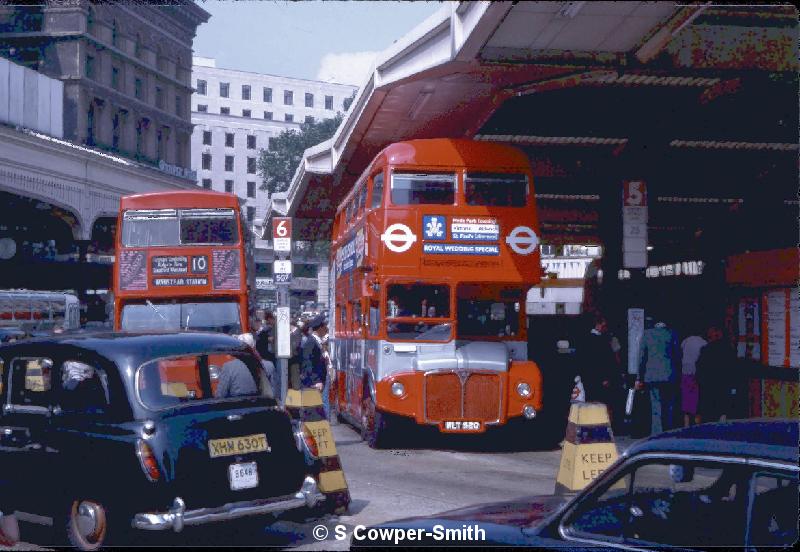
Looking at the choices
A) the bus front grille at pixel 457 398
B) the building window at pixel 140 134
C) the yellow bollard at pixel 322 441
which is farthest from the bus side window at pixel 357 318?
the building window at pixel 140 134

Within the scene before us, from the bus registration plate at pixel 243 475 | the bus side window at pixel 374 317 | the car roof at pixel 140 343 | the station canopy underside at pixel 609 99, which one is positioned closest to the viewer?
the bus registration plate at pixel 243 475

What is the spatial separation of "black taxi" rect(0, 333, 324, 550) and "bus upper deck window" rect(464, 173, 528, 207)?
681 centimetres

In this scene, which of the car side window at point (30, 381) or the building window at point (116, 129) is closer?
the car side window at point (30, 381)

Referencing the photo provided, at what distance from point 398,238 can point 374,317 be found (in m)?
1.36

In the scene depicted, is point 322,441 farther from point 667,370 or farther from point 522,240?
point 667,370

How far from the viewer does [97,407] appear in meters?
7.98

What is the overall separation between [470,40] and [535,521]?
361 inches

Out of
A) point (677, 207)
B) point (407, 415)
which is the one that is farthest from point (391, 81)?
point (677, 207)

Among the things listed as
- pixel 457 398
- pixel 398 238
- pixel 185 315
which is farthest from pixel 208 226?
pixel 457 398

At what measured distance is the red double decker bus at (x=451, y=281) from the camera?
1493 centimetres

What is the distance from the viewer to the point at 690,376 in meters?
16.3

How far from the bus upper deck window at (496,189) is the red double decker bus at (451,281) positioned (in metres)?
0.01

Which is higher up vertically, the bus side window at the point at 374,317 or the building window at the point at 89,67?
the building window at the point at 89,67

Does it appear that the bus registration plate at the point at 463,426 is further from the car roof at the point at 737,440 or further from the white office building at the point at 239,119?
the white office building at the point at 239,119
